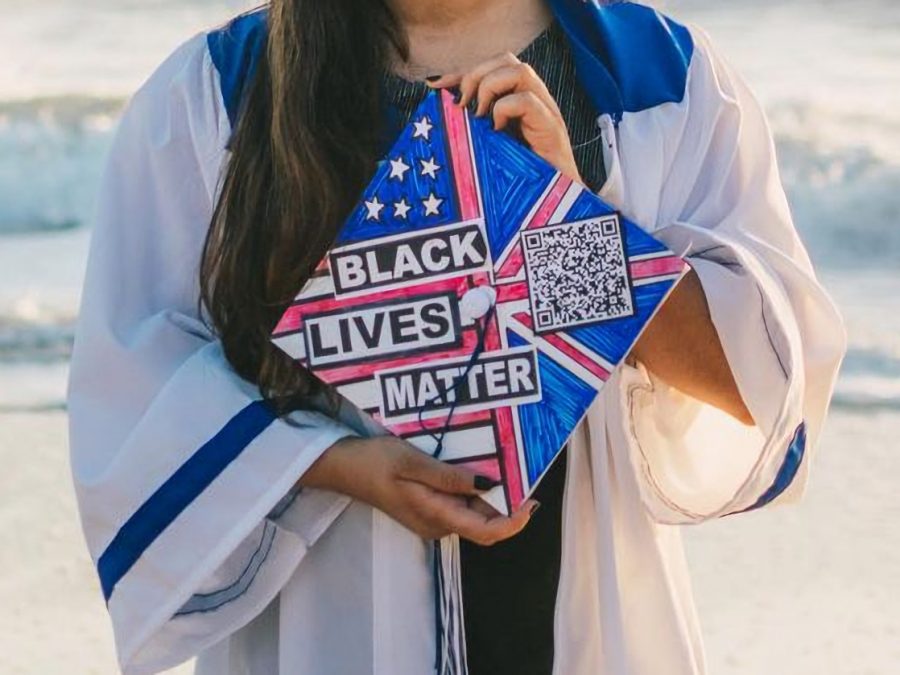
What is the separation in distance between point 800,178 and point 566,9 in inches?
245

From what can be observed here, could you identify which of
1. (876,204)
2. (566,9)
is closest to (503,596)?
(566,9)

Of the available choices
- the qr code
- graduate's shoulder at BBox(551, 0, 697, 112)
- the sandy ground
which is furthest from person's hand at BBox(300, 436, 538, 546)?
the sandy ground

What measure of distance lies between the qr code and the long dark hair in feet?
0.65

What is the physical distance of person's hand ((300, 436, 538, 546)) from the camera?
159 cm

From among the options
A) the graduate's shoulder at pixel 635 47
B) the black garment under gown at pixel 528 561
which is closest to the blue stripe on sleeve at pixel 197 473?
the black garment under gown at pixel 528 561

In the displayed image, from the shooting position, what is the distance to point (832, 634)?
3586mm

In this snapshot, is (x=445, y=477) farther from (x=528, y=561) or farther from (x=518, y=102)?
(x=518, y=102)

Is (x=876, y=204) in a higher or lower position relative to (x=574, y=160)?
lower

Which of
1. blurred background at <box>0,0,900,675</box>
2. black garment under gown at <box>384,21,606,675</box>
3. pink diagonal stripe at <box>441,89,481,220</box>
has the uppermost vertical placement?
pink diagonal stripe at <box>441,89,481,220</box>

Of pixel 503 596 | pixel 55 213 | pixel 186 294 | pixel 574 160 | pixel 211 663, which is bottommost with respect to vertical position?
pixel 55 213

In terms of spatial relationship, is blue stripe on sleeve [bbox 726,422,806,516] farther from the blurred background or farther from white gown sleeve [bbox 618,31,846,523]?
the blurred background

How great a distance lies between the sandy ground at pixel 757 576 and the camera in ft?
11.6

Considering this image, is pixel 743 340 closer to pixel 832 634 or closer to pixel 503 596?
pixel 503 596

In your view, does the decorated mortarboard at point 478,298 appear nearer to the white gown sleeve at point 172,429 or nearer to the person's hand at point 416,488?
the person's hand at point 416,488
